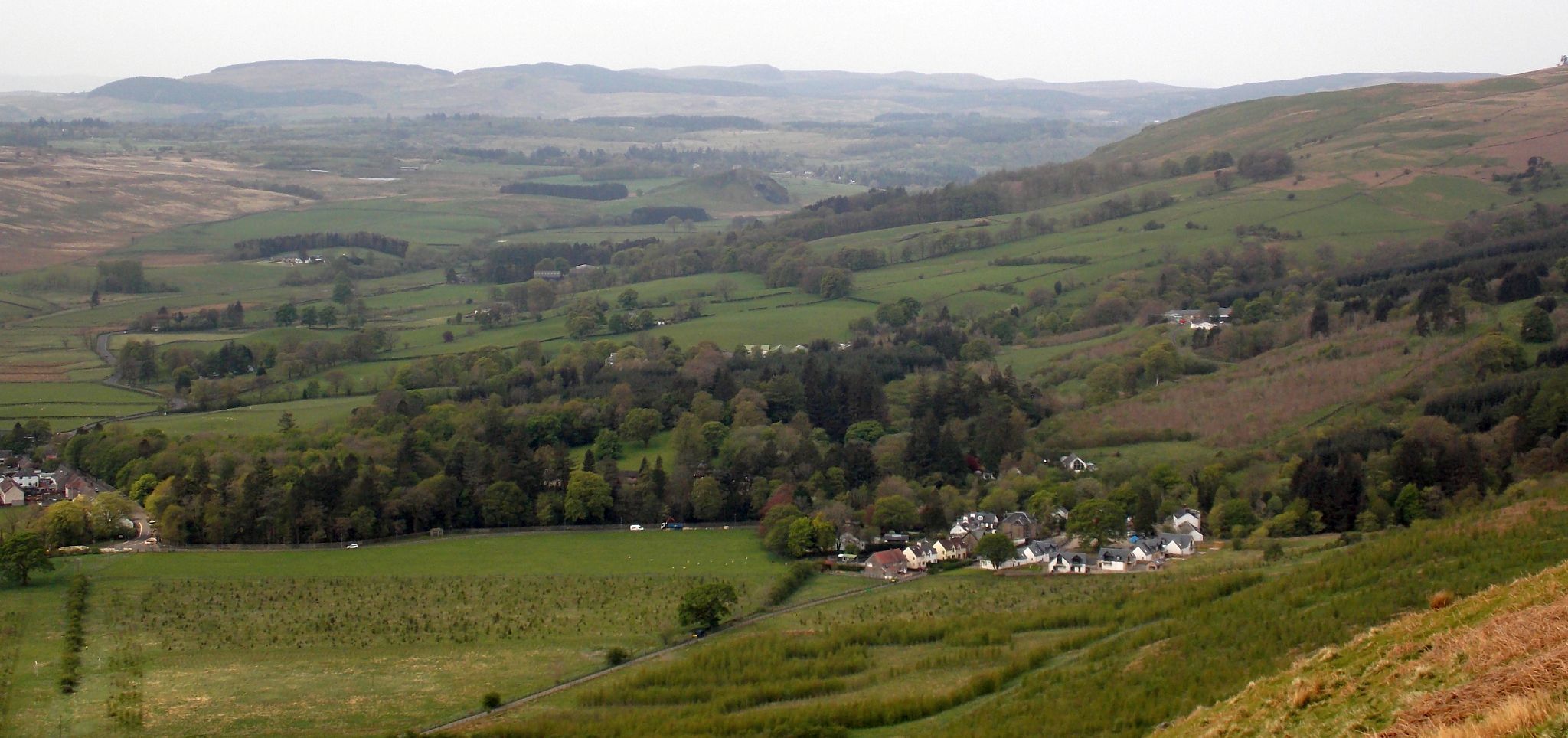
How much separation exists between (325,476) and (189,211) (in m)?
104

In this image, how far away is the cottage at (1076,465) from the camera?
195 ft

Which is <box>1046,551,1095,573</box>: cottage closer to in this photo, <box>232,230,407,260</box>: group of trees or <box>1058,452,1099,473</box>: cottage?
<box>1058,452,1099,473</box>: cottage

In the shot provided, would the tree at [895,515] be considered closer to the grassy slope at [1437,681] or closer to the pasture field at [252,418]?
the grassy slope at [1437,681]

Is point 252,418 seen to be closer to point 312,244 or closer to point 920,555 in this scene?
point 920,555

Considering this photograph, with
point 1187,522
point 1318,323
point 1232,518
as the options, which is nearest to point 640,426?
point 1187,522

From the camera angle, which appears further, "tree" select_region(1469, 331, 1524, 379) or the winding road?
the winding road

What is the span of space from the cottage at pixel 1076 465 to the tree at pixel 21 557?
38.8m

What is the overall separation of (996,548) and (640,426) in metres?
24.5

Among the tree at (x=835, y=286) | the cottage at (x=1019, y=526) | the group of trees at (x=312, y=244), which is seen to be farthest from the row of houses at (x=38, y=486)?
the group of trees at (x=312, y=244)

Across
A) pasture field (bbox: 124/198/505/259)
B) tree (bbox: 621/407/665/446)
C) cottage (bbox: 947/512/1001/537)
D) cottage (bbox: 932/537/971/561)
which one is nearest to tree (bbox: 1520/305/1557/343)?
cottage (bbox: 947/512/1001/537)

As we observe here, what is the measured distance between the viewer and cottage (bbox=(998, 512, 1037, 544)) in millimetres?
53062

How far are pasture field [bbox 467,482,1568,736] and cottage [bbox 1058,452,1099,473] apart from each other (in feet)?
51.1

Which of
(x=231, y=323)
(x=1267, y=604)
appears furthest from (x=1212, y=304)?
(x=231, y=323)

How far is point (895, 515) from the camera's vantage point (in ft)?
177
